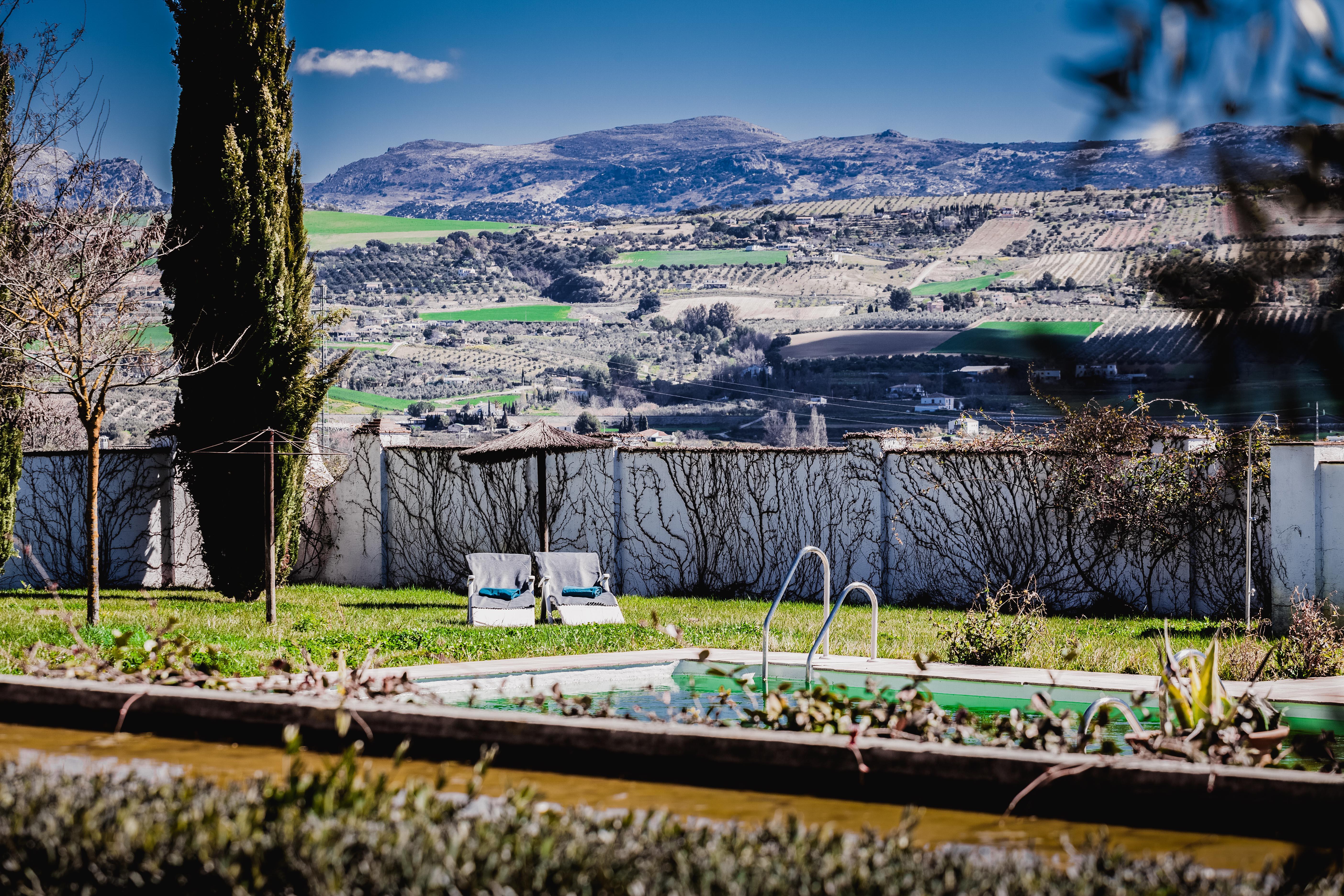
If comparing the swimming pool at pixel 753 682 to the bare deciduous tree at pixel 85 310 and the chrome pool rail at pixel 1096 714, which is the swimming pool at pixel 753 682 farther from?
the bare deciduous tree at pixel 85 310

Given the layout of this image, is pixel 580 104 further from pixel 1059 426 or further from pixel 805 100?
pixel 1059 426

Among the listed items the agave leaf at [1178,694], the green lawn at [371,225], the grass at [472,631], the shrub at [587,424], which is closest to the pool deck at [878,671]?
the grass at [472,631]

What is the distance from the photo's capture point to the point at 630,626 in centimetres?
962

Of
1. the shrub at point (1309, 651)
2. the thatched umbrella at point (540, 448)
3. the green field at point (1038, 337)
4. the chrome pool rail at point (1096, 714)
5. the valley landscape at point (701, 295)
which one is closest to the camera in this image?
the green field at point (1038, 337)

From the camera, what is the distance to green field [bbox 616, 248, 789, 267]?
87125mm

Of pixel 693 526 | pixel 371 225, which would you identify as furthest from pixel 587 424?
pixel 371 225

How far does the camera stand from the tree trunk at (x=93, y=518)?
873 cm

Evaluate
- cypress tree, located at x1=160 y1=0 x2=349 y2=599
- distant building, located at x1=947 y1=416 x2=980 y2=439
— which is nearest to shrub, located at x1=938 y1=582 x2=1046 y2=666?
distant building, located at x1=947 y1=416 x2=980 y2=439

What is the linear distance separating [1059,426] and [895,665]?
5575 millimetres

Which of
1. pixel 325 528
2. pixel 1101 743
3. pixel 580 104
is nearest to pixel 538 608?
pixel 325 528

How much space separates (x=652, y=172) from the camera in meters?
145

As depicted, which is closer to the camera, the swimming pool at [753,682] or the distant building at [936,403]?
the swimming pool at [753,682]

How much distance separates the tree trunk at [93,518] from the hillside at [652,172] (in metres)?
83.0

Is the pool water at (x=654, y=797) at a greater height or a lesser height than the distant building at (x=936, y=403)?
lesser
